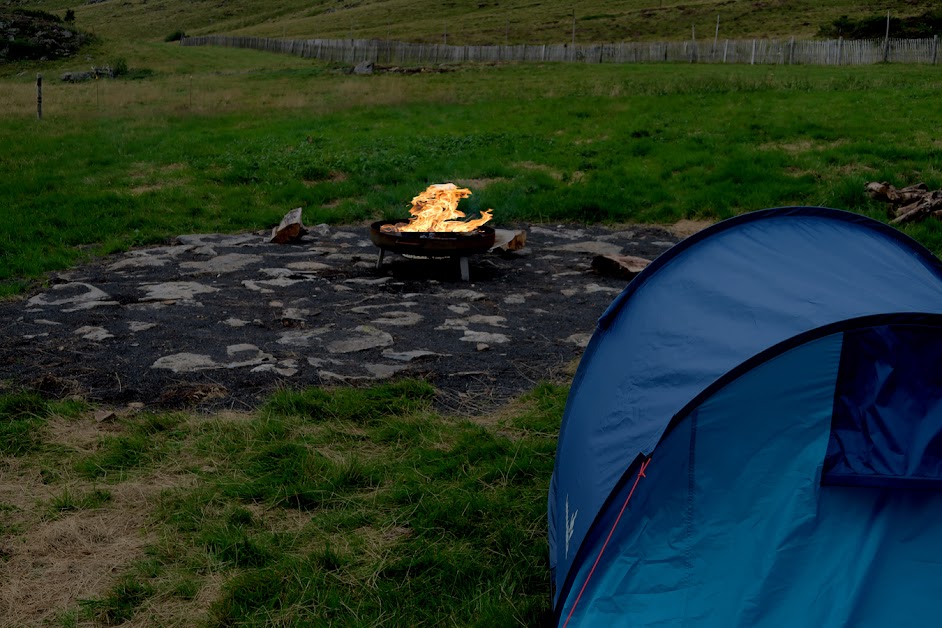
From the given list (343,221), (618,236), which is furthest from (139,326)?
(618,236)

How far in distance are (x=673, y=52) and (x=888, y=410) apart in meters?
39.8

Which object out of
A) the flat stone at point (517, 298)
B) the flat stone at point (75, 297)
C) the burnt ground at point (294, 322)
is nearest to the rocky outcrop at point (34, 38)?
the burnt ground at point (294, 322)

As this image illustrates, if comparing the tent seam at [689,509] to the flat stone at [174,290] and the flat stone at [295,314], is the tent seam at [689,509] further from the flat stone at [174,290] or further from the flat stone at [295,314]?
the flat stone at [174,290]

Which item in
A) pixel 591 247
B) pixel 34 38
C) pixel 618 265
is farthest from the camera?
pixel 34 38

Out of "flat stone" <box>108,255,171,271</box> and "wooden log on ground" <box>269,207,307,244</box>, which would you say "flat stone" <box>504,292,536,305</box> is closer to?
"wooden log on ground" <box>269,207,307,244</box>

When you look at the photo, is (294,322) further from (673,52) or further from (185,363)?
(673,52)

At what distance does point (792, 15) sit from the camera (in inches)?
2240

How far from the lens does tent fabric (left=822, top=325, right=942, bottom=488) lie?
358cm

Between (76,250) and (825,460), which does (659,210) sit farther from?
(825,460)

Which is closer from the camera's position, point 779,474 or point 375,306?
point 779,474

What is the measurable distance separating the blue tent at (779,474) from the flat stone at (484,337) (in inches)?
164

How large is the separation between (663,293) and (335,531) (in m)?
2.37

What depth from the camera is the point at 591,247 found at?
479 inches

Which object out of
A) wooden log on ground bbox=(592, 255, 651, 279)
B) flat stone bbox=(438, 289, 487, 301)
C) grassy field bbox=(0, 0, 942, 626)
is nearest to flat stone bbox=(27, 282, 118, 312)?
grassy field bbox=(0, 0, 942, 626)
